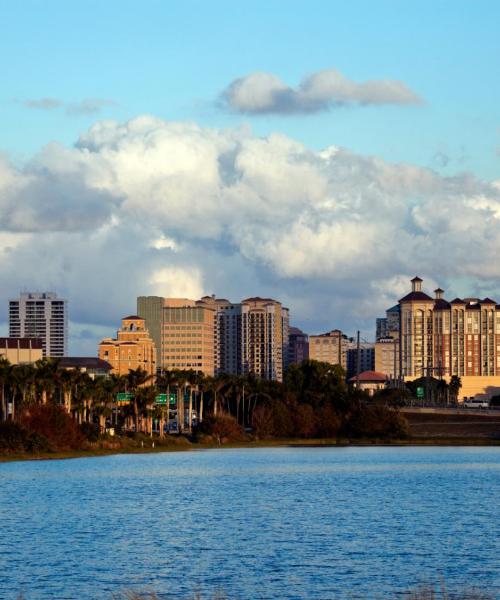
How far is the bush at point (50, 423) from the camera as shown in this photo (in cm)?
15538

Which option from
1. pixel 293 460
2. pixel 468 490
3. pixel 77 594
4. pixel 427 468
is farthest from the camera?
pixel 293 460

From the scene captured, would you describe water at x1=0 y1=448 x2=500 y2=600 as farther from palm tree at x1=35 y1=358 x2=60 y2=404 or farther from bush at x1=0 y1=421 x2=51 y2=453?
palm tree at x1=35 y1=358 x2=60 y2=404

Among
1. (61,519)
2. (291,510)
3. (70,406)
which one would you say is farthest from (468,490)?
(70,406)

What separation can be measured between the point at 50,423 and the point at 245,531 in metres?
86.7

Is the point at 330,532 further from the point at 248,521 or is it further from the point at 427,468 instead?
the point at 427,468

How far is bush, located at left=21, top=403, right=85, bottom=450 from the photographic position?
15538cm

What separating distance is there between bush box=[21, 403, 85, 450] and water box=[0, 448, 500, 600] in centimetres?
1923

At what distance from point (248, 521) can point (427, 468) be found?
215ft

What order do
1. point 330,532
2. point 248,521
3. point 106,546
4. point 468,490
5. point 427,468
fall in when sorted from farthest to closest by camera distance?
1. point 427,468
2. point 468,490
3. point 248,521
4. point 330,532
5. point 106,546

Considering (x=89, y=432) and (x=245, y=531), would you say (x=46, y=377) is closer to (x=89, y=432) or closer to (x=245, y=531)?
(x=89, y=432)

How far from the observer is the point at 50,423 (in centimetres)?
15675

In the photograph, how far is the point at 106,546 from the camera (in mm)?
66375

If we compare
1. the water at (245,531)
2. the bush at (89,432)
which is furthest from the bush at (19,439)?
the bush at (89,432)

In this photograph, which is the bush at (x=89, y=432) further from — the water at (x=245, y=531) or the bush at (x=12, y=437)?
the water at (x=245, y=531)
